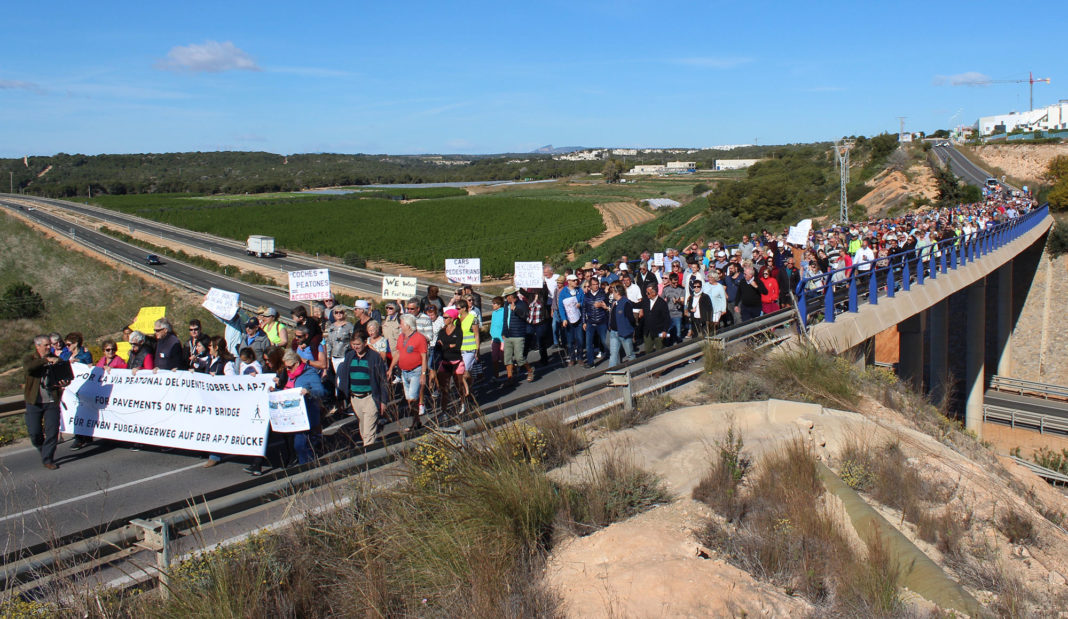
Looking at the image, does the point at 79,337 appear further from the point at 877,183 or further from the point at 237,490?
the point at 877,183

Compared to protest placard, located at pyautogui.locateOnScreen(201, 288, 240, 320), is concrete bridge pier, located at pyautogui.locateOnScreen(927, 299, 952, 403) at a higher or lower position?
lower

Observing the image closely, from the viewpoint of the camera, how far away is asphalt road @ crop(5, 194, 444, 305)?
5159 cm

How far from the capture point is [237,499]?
5.17 m

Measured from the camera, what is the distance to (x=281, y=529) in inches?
201

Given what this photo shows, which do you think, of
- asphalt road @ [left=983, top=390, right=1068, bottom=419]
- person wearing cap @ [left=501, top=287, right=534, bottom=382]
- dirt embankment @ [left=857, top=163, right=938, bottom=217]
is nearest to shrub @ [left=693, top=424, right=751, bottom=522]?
person wearing cap @ [left=501, top=287, right=534, bottom=382]

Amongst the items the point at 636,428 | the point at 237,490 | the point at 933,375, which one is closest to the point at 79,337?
the point at 237,490

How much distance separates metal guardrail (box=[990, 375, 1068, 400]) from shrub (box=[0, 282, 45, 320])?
55.3 metres

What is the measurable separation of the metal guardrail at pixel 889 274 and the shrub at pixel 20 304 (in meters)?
51.5

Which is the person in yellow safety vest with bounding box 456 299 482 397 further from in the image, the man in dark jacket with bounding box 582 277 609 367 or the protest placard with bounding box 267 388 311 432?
the protest placard with bounding box 267 388 311 432

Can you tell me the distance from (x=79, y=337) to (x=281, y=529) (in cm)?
711

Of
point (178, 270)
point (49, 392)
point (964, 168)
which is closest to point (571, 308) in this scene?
point (49, 392)

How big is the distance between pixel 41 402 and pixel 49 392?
0.16 meters

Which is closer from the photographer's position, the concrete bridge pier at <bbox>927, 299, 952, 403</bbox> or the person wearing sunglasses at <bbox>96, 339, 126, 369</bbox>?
the person wearing sunglasses at <bbox>96, 339, 126, 369</bbox>

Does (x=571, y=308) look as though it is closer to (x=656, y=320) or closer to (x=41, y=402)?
(x=656, y=320)
